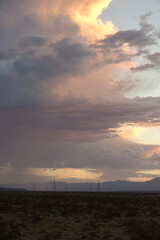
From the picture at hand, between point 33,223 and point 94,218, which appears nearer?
point 33,223

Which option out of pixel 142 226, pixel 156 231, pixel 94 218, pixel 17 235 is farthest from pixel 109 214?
pixel 17 235

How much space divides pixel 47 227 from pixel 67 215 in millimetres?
10241

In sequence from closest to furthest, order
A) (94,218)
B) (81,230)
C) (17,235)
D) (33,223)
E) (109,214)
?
(17,235), (81,230), (33,223), (94,218), (109,214)

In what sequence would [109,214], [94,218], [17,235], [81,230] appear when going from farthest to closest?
[109,214]
[94,218]
[81,230]
[17,235]

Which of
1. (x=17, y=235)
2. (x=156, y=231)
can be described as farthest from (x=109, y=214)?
(x=17, y=235)

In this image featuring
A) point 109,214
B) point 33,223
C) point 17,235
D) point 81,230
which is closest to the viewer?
point 17,235

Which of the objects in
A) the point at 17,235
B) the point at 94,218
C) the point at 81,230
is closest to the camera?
the point at 17,235

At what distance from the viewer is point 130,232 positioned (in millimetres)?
29469

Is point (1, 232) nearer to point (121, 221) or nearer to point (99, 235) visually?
point (99, 235)

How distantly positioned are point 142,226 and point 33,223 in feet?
43.8

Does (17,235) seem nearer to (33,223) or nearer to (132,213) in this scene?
(33,223)

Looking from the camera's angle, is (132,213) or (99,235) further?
(132,213)

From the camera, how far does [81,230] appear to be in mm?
31281

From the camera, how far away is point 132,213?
4400 cm
